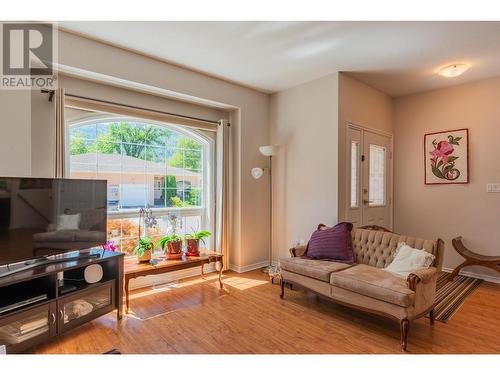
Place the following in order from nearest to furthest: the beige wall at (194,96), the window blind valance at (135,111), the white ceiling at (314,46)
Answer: the beige wall at (194,96) → the white ceiling at (314,46) → the window blind valance at (135,111)

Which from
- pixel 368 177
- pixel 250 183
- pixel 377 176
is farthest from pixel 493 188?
pixel 250 183

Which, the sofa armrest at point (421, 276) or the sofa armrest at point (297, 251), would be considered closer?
the sofa armrest at point (421, 276)

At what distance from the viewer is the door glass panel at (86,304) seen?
94.1 inches

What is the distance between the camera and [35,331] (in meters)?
2.14

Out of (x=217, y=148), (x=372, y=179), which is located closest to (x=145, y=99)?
(x=217, y=148)

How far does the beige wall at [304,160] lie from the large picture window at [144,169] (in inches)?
40.7

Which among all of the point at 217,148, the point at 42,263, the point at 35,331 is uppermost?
the point at 217,148

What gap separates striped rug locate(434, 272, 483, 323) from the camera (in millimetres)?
2881

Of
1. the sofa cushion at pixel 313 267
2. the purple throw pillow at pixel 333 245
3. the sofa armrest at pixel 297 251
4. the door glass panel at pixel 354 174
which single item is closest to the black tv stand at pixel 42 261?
the sofa cushion at pixel 313 267

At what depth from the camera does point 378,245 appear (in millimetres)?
3125

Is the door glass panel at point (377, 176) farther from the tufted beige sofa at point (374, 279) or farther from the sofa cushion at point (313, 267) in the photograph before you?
the sofa cushion at point (313, 267)

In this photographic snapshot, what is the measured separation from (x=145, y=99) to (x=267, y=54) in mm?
1633

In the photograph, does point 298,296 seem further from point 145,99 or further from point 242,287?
point 145,99

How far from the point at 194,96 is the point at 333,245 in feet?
8.43
